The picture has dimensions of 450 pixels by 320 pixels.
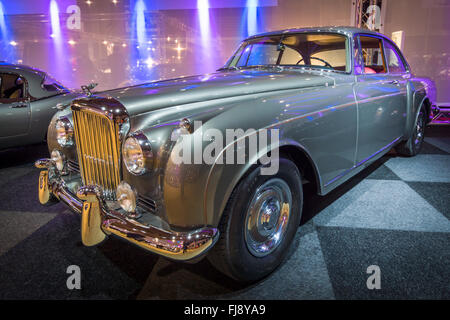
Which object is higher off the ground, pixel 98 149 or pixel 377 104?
pixel 377 104

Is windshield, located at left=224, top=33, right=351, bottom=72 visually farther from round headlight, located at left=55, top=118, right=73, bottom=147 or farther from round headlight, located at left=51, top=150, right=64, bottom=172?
round headlight, located at left=51, top=150, right=64, bottom=172

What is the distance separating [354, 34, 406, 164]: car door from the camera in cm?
249

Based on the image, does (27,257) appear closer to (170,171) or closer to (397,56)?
(170,171)

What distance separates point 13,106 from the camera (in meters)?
4.00

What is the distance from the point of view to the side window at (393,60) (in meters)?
3.32

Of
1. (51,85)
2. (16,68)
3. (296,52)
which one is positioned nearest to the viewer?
(296,52)

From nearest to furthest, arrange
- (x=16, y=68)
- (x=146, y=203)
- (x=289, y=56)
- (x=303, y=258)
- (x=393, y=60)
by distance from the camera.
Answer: (x=146, y=203)
(x=303, y=258)
(x=289, y=56)
(x=393, y=60)
(x=16, y=68)

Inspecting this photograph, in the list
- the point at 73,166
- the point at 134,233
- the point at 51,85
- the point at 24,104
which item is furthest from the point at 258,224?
the point at 51,85

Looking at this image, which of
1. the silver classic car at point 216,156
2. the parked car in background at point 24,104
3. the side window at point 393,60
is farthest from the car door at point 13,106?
the side window at point 393,60

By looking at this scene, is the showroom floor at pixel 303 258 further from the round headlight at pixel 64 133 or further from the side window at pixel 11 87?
the side window at pixel 11 87

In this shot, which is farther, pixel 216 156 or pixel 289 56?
pixel 289 56

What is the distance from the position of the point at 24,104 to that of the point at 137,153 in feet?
11.6

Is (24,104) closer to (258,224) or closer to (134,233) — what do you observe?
(134,233)

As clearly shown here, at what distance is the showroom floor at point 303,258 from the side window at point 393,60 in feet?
4.64
